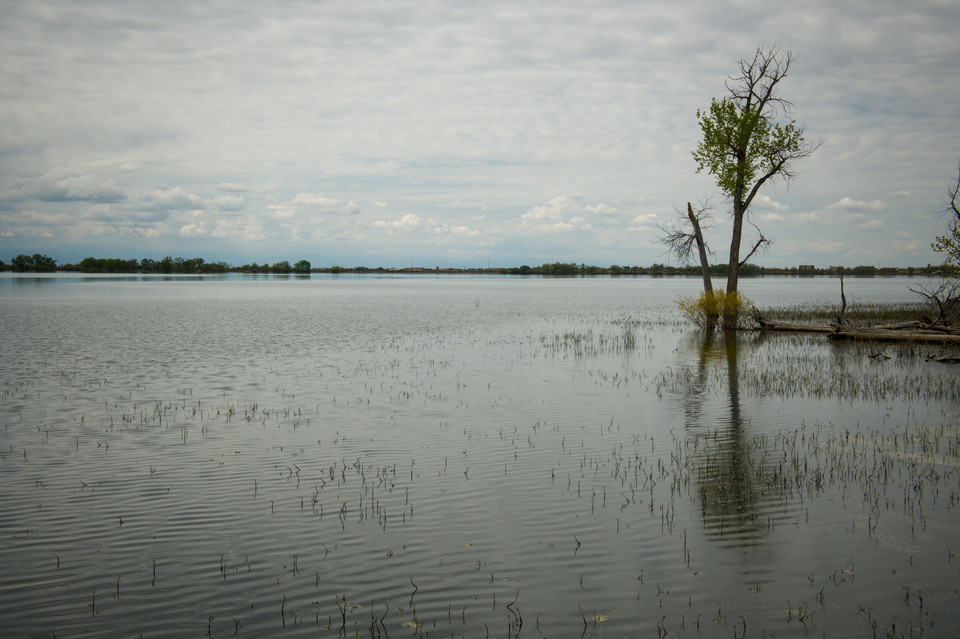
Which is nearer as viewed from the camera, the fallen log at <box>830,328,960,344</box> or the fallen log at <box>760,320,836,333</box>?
the fallen log at <box>830,328,960,344</box>

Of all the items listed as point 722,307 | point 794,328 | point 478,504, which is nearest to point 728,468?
point 478,504

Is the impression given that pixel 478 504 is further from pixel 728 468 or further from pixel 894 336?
pixel 894 336

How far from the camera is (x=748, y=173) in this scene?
33188 mm

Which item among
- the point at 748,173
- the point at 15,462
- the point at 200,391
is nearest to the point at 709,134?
the point at 748,173

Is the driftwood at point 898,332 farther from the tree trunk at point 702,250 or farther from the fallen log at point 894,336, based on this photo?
the tree trunk at point 702,250

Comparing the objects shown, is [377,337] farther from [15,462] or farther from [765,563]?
[765,563]

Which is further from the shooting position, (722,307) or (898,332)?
(722,307)

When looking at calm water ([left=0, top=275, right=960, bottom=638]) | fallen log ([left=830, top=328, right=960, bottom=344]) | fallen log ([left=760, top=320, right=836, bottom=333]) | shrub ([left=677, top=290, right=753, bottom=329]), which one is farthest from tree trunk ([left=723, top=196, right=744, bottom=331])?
calm water ([left=0, top=275, right=960, bottom=638])

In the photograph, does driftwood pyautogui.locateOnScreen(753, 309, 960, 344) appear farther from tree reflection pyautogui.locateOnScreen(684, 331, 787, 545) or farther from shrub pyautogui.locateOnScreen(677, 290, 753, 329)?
tree reflection pyautogui.locateOnScreen(684, 331, 787, 545)

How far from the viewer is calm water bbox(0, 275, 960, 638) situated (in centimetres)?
591

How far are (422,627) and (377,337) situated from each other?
2598 cm

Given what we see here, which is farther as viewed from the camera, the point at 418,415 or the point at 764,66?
the point at 764,66

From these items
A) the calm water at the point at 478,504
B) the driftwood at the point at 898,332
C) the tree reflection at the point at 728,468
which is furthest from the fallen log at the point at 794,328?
the tree reflection at the point at 728,468

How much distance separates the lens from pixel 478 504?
8.73 meters
